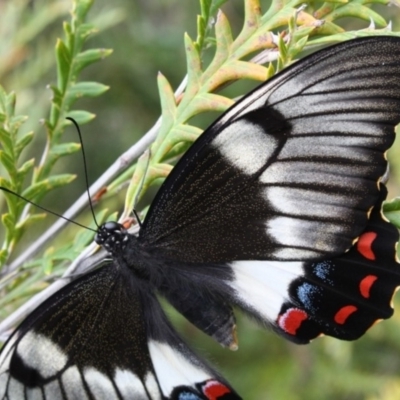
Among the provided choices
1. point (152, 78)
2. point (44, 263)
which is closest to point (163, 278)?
point (44, 263)

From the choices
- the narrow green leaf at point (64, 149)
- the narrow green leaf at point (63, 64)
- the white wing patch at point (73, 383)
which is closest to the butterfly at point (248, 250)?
the white wing patch at point (73, 383)

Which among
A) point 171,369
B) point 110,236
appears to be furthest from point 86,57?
point 171,369

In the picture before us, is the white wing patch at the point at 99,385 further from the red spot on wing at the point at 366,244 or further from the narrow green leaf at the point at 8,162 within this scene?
the red spot on wing at the point at 366,244

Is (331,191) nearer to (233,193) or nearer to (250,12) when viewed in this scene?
(233,193)

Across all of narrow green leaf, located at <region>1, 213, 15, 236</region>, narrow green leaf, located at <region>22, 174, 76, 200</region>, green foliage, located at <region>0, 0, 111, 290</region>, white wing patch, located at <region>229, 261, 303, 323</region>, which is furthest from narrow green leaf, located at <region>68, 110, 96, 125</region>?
white wing patch, located at <region>229, 261, 303, 323</region>

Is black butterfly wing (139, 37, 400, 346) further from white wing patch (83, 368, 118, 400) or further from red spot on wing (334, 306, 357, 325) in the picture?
white wing patch (83, 368, 118, 400)

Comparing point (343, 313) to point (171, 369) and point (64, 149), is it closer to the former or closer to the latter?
point (171, 369)
